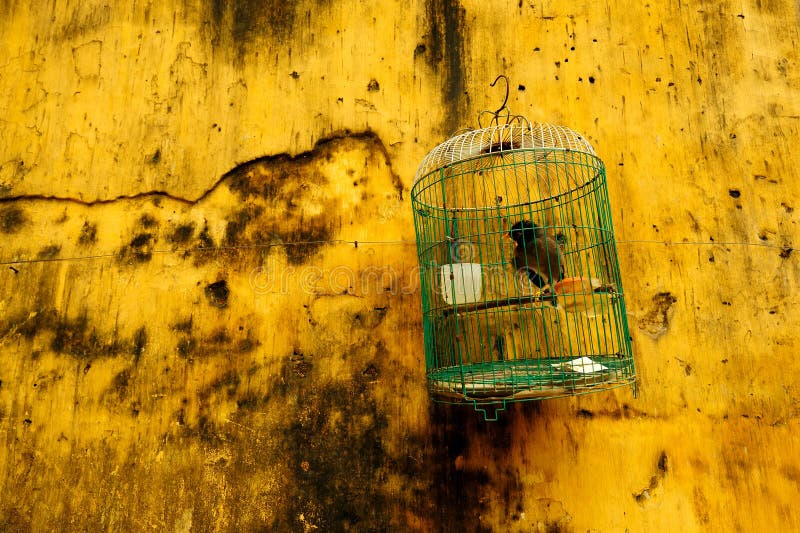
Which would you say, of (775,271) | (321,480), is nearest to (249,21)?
(321,480)

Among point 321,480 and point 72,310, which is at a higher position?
point 72,310

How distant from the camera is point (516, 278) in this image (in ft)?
7.91

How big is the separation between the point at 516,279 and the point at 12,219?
2.73 meters

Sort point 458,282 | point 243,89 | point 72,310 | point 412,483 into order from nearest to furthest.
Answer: point 458,282 → point 412,483 → point 72,310 → point 243,89

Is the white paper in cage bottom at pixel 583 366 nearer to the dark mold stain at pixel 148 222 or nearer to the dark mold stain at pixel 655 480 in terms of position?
the dark mold stain at pixel 655 480

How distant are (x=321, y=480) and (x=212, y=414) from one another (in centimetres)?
61

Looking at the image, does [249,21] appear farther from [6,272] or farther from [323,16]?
[6,272]

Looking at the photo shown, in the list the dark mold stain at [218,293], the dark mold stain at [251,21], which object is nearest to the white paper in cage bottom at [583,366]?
the dark mold stain at [218,293]

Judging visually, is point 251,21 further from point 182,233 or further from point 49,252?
point 49,252

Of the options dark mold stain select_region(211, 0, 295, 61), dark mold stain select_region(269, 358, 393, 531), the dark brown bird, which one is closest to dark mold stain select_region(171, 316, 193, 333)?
Answer: dark mold stain select_region(269, 358, 393, 531)

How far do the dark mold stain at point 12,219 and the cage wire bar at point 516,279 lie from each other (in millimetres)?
2193

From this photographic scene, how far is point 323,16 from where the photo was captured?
3.12 metres

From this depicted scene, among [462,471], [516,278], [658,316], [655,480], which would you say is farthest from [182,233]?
[655,480]

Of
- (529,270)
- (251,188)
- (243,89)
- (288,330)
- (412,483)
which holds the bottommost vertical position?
(412,483)
